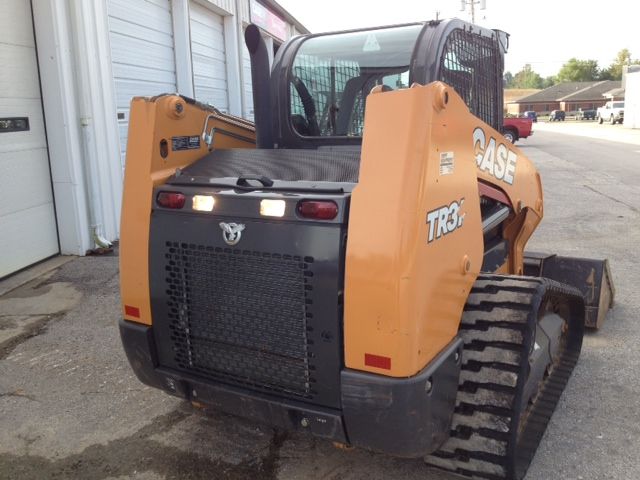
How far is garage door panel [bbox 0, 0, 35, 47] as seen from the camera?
6355 millimetres

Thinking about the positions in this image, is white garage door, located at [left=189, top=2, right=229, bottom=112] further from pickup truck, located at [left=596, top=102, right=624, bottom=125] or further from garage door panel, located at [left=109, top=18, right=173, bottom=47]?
pickup truck, located at [left=596, top=102, right=624, bottom=125]

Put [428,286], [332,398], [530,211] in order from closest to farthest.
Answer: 1. [428,286]
2. [332,398]
3. [530,211]

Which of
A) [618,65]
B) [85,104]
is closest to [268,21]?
[85,104]

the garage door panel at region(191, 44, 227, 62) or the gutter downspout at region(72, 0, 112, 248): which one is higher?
the garage door panel at region(191, 44, 227, 62)

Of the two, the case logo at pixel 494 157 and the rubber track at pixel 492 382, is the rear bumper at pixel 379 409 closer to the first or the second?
the rubber track at pixel 492 382

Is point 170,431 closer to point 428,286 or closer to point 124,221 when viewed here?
point 124,221

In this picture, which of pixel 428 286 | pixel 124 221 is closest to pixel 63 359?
pixel 124 221

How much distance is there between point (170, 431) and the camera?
3436 millimetres

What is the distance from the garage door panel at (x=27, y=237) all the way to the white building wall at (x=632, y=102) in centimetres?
4355

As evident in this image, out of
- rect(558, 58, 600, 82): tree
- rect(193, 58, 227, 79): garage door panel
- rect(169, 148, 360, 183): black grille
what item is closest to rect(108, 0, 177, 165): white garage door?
rect(193, 58, 227, 79): garage door panel

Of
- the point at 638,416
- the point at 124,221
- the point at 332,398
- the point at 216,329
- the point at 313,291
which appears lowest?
the point at 638,416

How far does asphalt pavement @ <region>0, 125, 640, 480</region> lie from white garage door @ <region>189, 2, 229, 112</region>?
6.46 m

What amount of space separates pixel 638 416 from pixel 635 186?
11.0 m

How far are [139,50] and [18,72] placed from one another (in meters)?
2.61
